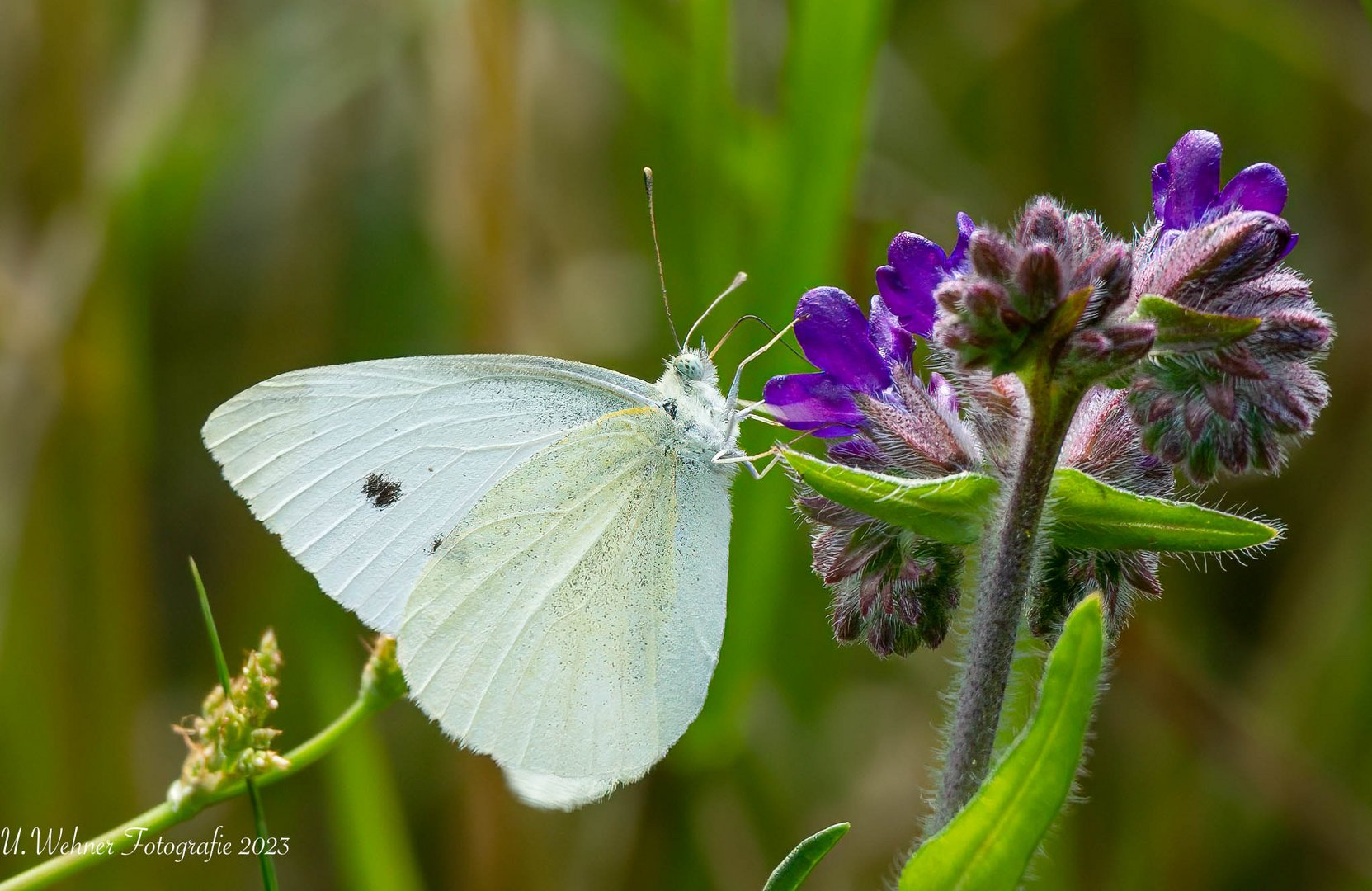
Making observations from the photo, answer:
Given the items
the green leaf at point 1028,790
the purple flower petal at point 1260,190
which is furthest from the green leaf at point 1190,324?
the green leaf at point 1028,790

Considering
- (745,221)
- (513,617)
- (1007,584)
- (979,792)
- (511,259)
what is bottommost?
(513,617)

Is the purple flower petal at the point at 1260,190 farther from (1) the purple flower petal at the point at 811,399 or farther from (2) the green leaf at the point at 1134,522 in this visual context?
(1) the purple flower petal at the point at 811,399

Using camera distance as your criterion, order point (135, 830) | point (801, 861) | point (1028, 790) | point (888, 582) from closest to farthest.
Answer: point (1028, 790) < point (801, 861) < point (135, 830) < point (888, 582)

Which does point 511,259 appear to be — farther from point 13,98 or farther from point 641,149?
point 13,98

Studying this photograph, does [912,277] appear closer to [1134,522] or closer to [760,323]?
[1134,522]

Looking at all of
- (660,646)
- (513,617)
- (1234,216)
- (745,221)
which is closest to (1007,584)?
(1234,216)

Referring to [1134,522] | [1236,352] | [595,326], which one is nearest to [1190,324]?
[1236,352]
